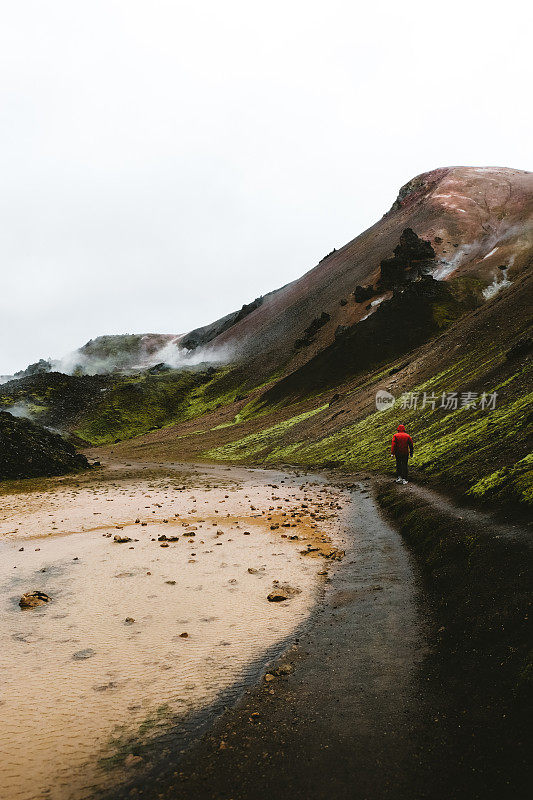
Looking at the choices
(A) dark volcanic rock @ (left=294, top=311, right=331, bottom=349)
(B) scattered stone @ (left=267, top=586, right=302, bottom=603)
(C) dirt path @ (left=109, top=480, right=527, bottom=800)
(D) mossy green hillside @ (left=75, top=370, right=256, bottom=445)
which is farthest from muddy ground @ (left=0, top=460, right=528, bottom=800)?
(A) dark volcanic rock @ (left=294, top=311, right=331, bottom=349)

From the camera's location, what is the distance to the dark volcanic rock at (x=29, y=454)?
134 ft

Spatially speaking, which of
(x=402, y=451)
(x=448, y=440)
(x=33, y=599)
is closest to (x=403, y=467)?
(x=402, y=451)

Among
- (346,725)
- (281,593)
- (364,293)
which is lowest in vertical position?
(281,593)

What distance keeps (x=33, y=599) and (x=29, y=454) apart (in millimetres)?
38308

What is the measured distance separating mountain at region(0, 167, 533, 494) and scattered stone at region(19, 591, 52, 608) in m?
11.7

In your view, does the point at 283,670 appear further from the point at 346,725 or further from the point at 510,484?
the point at 510,484

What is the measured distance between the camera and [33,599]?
9492mm

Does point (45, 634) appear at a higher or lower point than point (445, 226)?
lower

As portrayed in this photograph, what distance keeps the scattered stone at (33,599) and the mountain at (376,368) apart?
11.7 metres

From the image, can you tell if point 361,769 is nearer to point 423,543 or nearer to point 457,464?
point 423,543

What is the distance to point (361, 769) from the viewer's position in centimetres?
455

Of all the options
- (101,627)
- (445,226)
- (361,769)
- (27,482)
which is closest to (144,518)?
(101,627)

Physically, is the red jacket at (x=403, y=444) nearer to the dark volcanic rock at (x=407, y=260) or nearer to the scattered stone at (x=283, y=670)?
the scattered stone at (x=283, y=670)

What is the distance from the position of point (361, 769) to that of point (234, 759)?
1406 millimetres
